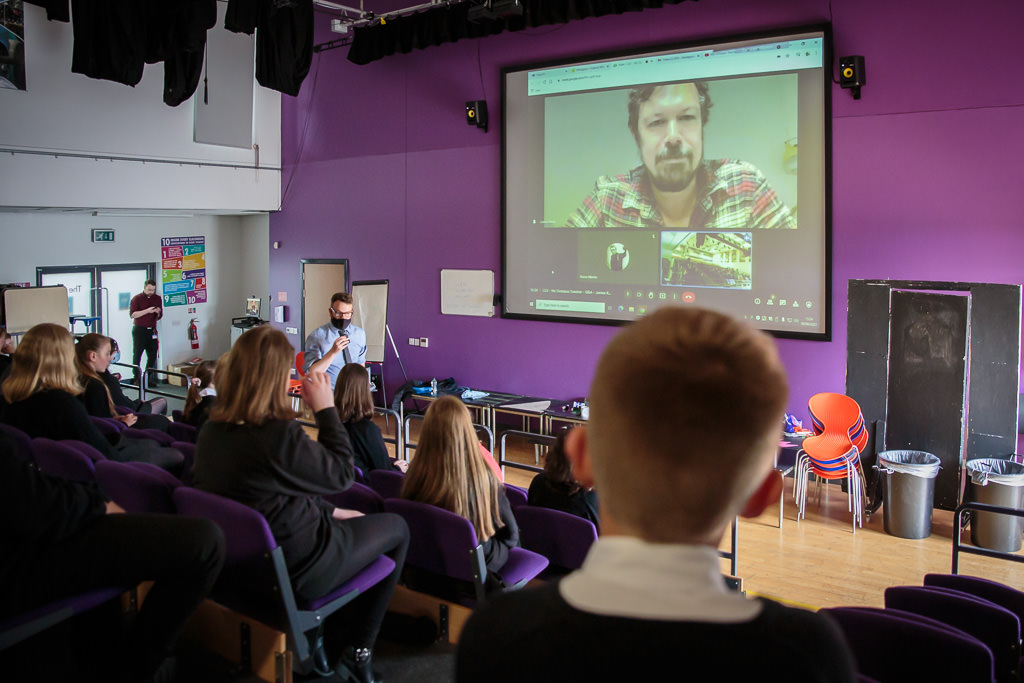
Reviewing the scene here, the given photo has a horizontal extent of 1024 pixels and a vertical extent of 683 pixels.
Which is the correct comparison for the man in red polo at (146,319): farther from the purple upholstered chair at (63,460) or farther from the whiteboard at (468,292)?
the purple upholstered chair at (63,460)

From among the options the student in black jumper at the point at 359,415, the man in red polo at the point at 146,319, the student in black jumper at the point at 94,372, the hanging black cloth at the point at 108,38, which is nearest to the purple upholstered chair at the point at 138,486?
the student in black jumper at the point at 359,415

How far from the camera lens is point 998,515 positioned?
18.0 feet

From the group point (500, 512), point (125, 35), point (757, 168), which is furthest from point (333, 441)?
point (125, 35)

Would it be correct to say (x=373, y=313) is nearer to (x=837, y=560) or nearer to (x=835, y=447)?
(x=835, y=447)

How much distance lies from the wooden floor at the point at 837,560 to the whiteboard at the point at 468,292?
12.8 feet

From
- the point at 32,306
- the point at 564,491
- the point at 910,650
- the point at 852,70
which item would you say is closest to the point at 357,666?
the point at 564,491

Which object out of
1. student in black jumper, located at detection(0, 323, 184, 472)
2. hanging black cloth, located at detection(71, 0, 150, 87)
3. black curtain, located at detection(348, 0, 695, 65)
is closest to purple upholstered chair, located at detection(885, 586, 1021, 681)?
student in black jumper, located at detection(0, 323, 184, 472)

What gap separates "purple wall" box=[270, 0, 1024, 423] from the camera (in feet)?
20.2

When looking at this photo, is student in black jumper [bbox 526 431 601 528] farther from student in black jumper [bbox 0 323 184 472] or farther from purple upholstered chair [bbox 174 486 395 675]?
student in black jumper [bbox 0 323 184 472]

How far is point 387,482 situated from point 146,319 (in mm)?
8174

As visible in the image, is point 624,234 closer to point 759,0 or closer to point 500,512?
point 759,0

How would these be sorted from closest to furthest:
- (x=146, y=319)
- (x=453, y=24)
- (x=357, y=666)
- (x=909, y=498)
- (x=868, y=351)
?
(x=357, y=666), (x=909, y=498), (x=868, y=351), (x=453, y=24), (x=146, y=319)

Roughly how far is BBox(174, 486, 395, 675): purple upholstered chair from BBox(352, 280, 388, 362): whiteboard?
260 inches

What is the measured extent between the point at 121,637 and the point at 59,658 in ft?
0.61
